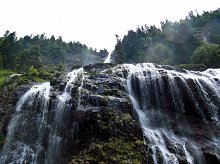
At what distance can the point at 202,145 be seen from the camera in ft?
86.2

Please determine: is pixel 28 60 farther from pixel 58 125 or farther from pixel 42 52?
pixel 58 125

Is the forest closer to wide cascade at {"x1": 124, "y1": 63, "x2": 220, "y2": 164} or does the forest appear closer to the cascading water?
wide cascade at {"x1": 124, "y1": 63, "x2": 220, "y2": 164}

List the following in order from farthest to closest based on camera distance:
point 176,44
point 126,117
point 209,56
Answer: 1. point 176,44
2. point 209,56
3. point 126,117

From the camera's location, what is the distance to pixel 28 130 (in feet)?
94.8

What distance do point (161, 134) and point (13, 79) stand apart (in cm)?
2194

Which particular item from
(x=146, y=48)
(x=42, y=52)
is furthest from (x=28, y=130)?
(x=42, y=52)

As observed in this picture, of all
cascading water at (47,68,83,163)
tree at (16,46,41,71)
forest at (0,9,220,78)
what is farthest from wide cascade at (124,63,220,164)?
tree at (16,46,41,71)

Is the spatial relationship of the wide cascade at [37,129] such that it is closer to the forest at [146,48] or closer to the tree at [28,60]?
the forest at [146,48]

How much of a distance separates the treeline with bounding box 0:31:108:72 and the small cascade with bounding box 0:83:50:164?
137ft

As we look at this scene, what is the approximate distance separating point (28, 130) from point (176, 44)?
57895 mm

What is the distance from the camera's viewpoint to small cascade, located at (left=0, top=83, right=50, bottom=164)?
1051 inches

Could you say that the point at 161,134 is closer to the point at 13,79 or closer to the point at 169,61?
the point at 13,79

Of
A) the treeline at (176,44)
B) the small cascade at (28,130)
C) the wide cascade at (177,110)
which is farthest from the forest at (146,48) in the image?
the small cascade at (28,130)

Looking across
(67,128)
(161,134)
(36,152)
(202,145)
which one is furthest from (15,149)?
(202,145)
